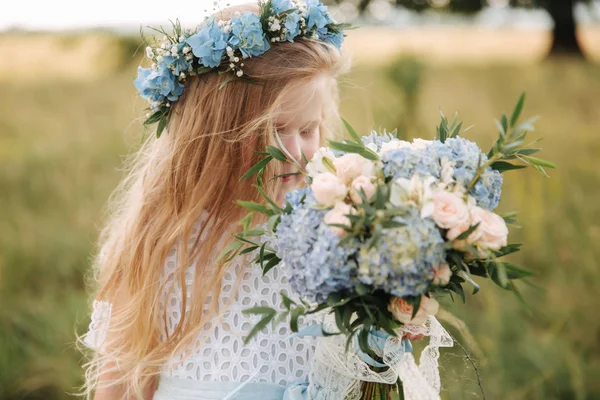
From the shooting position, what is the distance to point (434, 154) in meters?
1.24

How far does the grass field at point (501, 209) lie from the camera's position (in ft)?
10.4

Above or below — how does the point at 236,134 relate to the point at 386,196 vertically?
below

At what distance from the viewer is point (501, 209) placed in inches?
183

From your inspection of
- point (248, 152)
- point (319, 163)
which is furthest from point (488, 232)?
point (248, 152)

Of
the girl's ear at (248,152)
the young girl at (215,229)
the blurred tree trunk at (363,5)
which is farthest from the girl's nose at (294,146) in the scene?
the blurred tree trunk at (363,5)

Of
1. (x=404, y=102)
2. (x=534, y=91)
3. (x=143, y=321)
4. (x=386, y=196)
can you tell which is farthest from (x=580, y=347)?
(x=534, y=91)

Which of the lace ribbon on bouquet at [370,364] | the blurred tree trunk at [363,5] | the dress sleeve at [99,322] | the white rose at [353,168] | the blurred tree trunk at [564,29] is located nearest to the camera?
the white rose at [353,168]

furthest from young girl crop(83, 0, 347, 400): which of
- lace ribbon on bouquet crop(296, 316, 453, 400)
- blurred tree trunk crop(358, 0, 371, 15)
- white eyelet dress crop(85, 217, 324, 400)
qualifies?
blurred tree trunk crop(358, 0, 371, 15)

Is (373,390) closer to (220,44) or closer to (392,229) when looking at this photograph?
(392,229)

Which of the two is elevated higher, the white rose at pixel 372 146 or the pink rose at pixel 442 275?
the white rose at pixel 372 146

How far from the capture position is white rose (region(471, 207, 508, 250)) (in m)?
1.17

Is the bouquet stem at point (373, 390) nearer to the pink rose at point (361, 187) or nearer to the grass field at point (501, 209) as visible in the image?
the grass field at point (501, 209)

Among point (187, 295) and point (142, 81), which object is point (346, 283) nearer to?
point (187, 295)

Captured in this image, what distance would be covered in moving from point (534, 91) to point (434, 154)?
7.66m
